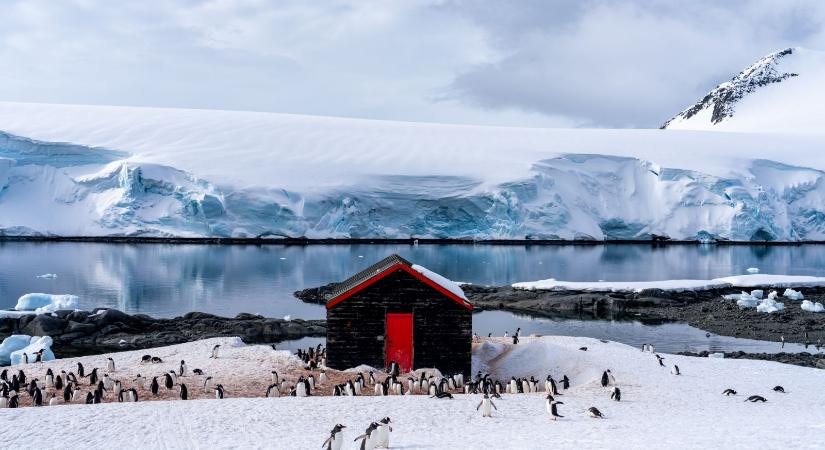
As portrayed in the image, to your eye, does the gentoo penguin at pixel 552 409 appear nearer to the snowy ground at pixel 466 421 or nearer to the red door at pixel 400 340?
the snowy ground at pixel 466 421

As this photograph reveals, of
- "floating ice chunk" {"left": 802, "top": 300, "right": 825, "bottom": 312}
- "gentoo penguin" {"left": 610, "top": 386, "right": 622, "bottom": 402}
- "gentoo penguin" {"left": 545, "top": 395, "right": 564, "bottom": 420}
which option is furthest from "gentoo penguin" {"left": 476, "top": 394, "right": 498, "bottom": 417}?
"floating ice chunk" {"left": 802, "top": 300, "right": 825, "bottom": 312}

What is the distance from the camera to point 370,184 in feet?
205

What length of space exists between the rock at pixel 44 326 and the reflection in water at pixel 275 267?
16.6ft

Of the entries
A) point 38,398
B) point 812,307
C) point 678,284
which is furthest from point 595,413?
point 678,284

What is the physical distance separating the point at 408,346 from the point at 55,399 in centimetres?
639

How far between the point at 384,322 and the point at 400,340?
48 cm

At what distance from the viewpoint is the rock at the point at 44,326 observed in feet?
77.3

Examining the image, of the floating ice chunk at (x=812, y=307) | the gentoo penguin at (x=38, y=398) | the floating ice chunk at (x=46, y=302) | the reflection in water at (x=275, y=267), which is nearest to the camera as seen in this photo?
the gentoo penguin at (x=38, y=398)

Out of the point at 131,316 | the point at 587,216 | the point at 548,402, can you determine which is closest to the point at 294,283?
the point at 131,316

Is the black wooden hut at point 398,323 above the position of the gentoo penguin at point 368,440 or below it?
above

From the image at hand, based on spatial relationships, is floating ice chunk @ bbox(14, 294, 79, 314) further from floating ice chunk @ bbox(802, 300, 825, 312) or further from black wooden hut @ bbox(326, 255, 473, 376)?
floating ice chunk @ bbox(802, 300, 825, 312)

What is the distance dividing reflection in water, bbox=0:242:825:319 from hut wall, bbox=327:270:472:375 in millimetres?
13776

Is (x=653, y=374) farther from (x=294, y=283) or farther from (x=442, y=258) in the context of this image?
(x=442, y=258)

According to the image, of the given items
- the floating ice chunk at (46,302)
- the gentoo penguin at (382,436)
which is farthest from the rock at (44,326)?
the gentoo penguin at (382,436)
